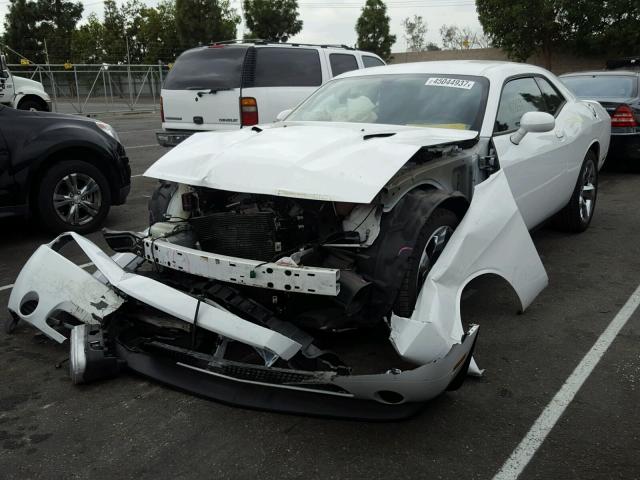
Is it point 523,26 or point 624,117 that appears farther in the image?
point 523,26

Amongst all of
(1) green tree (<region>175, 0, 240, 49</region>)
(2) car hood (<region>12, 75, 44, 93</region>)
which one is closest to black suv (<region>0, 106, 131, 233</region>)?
(2) car hood (<region>12, 75, 44, 93</region>)

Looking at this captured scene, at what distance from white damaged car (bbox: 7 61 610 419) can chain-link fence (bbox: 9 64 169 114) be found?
73.8ft

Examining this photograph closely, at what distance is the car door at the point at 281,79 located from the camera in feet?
28.3

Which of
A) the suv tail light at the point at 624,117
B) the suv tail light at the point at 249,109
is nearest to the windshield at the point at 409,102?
the suv tail light at the point at 249,109

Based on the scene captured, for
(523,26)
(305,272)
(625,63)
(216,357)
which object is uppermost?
(523,26)

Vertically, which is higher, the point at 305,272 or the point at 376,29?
the point at 376,29

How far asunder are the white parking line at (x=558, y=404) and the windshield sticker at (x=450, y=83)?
6.31 ft

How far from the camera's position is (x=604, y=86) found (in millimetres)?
9664

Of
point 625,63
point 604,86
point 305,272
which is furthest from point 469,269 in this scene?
point 625,63

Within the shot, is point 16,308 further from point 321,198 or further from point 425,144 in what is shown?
point 425,144

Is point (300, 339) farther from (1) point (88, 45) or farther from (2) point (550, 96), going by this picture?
(1) point (88, 45)

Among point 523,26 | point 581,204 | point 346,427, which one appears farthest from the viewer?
point 523,26

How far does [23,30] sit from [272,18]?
2362cm

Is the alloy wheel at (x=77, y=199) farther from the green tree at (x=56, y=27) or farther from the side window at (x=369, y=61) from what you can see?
the green tree at (x=56, y=27)
